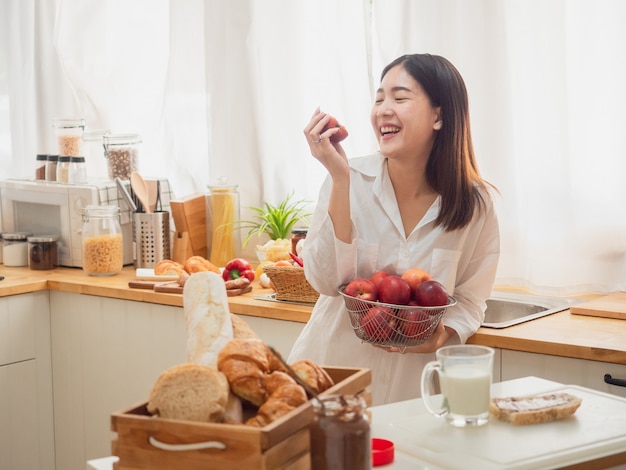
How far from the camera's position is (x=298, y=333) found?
108 inches

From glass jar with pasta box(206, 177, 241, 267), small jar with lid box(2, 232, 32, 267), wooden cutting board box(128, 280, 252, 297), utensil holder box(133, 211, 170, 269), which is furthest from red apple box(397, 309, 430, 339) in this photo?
small jar with lid box(2, 232, 32, 267)

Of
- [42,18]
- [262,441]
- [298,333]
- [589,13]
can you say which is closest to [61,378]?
[298,333]

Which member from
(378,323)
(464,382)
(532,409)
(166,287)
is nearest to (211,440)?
(464,382)

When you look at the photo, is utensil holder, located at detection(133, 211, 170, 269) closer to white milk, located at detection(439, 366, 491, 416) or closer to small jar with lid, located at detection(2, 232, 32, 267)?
small jar with lid, located at detection(2, 232, 32, 267)

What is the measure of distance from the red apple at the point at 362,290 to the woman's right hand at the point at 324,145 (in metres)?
0.27

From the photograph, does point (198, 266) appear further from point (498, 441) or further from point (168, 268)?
point (498, 441)

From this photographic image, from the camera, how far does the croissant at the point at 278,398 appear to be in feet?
3.99

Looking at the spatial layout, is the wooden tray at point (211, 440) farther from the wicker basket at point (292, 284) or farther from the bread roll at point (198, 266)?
the bread roll at point (198, 266)

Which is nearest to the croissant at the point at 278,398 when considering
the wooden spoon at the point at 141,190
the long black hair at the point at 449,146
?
the long black hair at the point at 449,146

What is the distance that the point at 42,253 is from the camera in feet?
11.7

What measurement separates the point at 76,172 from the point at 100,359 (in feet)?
2.57

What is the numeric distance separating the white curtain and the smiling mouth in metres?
0.68

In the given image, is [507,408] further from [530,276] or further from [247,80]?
[247,80]

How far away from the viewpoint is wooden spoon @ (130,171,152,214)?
3.52m
